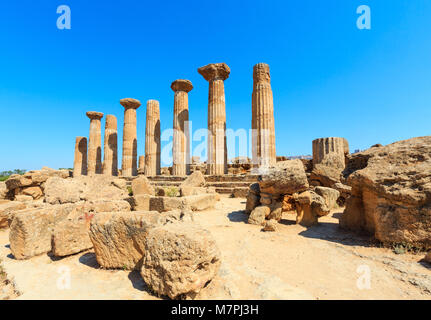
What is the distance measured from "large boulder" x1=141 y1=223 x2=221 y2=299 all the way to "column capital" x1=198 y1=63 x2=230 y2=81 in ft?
40.9

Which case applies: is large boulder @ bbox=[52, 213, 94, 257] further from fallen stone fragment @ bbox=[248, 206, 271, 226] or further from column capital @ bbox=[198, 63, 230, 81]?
column capital @ bbox=[198, 63, 230, 81]

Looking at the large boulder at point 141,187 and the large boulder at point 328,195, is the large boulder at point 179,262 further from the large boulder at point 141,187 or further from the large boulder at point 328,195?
the large boulder at point 141,187

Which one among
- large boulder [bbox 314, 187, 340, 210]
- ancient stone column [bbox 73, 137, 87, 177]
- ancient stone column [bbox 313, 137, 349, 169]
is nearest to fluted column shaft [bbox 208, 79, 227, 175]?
ancient stone column [bbox 313, 137, 349, 169]

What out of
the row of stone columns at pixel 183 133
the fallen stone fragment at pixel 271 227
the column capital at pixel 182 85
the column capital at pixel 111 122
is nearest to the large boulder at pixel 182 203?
the fallen stone fragment at pixel 271 227

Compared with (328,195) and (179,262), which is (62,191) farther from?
(328,195)

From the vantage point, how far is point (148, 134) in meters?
15.7

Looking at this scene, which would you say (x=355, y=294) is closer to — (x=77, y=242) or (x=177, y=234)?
(x=177, y=234)

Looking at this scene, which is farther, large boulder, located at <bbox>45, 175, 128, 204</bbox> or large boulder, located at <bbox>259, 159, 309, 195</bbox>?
large boulder, located at <bbox>45, 175, 128, 204</bbox>

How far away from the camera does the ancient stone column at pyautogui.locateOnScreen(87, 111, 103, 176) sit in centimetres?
1923

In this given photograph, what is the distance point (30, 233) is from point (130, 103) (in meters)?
15.2

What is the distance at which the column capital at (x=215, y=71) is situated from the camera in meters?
12.8

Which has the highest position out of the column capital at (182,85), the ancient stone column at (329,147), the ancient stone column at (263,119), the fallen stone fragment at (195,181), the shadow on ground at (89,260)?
the column capital at (182,85)

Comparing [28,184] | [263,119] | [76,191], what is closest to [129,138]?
[28,184]

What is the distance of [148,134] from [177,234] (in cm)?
1466
